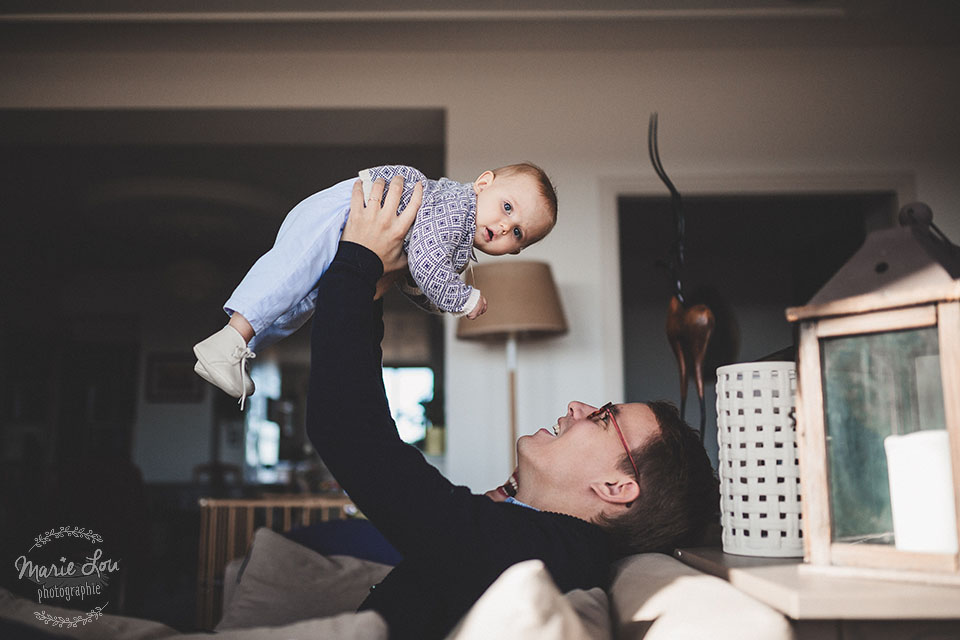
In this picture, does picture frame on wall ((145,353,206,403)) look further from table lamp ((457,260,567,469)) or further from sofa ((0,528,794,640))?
sofa ((0,528,794,640))

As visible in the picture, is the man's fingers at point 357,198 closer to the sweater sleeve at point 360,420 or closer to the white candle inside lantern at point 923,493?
the sweater sleeve at point 360,420

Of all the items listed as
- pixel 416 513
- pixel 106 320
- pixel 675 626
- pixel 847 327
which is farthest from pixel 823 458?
pixel 106 320

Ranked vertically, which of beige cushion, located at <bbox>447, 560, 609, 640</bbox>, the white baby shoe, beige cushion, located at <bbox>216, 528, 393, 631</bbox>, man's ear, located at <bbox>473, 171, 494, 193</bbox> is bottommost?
beige cushion, located at <bbox>216, 528, 393, 631</bbox>

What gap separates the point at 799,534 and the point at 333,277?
31.0 inches

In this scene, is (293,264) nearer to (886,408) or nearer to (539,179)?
(539,179)

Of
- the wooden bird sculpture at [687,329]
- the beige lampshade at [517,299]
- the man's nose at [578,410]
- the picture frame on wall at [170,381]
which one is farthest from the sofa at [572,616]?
the picture frame on wall at [170,381]

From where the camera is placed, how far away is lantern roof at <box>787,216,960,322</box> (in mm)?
852

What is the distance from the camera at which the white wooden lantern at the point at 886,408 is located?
830mm

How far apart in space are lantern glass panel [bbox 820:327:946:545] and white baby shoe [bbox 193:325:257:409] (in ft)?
2.55

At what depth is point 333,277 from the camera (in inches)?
39.8

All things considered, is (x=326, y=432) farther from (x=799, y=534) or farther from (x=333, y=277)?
(x=799, y=534)

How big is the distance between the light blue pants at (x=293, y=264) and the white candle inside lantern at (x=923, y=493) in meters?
0.79

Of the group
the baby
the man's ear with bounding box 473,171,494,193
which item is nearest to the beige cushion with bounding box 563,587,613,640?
the baby

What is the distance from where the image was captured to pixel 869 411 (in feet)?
→ 2.97
